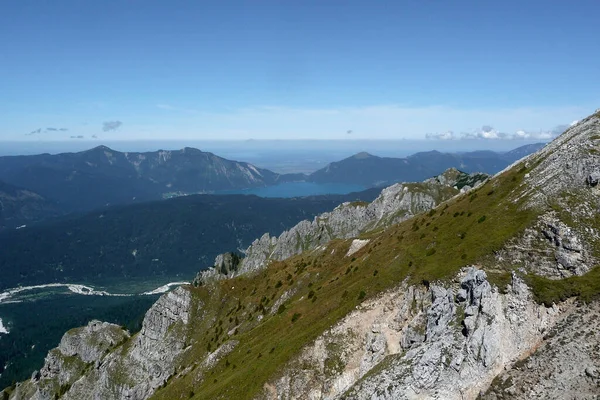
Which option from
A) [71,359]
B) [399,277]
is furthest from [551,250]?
[71,359]

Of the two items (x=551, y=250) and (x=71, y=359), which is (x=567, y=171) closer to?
(x=551, y=250)

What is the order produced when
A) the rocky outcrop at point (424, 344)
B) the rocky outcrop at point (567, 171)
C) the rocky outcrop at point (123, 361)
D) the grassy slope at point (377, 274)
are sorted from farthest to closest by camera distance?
1. the rocky outcrop at point (123, 361)
2. the rocky outcrop at point (567, 171)
3. the grassy slope at point (377, 274)
4. the rocky outcrop at point (424, 344)

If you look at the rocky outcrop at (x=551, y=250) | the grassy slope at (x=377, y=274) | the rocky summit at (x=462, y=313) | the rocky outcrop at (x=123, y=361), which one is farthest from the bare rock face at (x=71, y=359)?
the rocky outcrop at (x=551, y=250)

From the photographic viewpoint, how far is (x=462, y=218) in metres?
69.1

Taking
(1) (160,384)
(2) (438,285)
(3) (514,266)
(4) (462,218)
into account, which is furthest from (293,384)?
(1) (160,384)

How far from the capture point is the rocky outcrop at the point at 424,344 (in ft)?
129

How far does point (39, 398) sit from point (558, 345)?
646ft

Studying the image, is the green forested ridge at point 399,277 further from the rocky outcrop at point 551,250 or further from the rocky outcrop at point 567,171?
the rocky outcrop at point 567,171

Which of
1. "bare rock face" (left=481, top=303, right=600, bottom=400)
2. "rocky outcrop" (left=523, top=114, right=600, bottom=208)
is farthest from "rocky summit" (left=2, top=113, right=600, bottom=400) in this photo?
"rocky outcrop" (left=523, top=114, right=600, bottom=208)

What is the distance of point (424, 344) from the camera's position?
4525 cm

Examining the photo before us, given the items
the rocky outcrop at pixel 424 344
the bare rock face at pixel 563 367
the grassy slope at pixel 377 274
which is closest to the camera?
the bare rock face at pixel 563 367

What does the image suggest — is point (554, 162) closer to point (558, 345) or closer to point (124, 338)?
point (558, 345)

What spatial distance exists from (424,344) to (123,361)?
12699 cm

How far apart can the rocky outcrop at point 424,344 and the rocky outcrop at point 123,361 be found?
77133 millimetres
